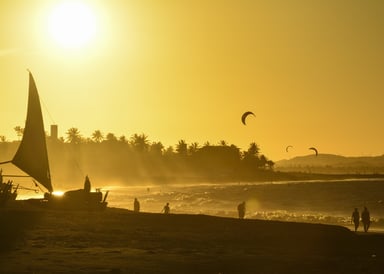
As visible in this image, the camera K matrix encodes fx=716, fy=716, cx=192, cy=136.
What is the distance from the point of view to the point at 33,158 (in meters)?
35.6

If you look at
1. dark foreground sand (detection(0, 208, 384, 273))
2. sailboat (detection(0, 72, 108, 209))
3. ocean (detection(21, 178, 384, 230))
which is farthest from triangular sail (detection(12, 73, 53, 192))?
ocean (detection(21, 178, 384, 230))

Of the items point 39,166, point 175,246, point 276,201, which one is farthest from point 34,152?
point 276,201

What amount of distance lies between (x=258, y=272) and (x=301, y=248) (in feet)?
17.2

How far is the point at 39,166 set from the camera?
35625 millimetres

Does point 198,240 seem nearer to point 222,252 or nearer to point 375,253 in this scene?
point 222,252

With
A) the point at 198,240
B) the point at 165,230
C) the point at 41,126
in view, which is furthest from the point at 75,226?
the point at 41,126

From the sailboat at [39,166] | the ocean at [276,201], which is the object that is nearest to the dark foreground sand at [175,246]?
the sailboat at [39,166]

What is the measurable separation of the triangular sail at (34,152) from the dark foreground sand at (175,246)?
7.60 metres

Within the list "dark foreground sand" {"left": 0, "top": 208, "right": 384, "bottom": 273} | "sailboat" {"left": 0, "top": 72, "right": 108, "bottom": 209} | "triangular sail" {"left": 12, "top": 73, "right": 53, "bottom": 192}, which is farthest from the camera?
"triangular sail" {"left": 12, "top": 73, "right": 53, "bottom": 192}

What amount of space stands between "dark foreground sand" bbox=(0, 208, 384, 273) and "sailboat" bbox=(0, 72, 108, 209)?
19.9 feet

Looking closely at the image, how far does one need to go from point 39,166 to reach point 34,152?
2.45ft

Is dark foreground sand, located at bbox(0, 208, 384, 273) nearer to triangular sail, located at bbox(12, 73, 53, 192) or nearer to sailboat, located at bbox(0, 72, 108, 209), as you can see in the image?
sailboat, located at bbox(0, 72, 108, 209)

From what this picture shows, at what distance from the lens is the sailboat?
114 ft

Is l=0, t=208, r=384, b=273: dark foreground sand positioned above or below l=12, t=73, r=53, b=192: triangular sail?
below
